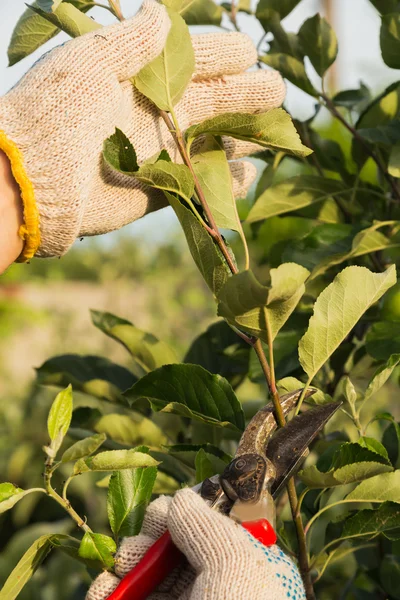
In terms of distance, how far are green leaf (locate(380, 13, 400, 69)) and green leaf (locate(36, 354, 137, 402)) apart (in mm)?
654

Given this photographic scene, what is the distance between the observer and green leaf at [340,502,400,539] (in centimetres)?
85

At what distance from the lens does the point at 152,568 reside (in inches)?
29.1

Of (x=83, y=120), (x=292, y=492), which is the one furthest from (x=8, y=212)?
(x=292, y=492)

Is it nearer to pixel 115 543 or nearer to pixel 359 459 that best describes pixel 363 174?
pixel 359 459

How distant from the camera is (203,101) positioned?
1016 millimetres

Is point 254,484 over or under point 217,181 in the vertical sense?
under

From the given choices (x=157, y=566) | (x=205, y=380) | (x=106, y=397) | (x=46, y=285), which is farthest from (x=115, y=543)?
(x=46, y=285)

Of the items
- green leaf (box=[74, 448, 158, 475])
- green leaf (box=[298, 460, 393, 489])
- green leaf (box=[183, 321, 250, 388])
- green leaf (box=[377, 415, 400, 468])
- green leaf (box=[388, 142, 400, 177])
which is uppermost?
green leaf (box=[388, 142, 400, 177])

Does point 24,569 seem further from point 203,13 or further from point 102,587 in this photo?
point 203,13

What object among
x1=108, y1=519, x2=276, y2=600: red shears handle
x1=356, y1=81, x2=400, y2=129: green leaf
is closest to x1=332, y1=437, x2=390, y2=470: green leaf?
x1=108, y1=519, x2=276, y2=600: red shears handle

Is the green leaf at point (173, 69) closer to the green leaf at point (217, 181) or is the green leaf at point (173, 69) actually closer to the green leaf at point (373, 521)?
the green leaf at point (217, 181)

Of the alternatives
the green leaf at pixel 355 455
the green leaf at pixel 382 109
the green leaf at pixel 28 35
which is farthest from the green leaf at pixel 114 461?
the green leaf at pixel 382 109

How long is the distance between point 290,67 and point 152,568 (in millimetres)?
777

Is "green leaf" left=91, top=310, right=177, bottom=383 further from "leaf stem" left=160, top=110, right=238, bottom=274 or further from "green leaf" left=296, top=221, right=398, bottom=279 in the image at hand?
"leaf stem" left=160, top=110, right=238, bottom=274
